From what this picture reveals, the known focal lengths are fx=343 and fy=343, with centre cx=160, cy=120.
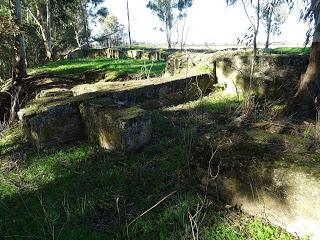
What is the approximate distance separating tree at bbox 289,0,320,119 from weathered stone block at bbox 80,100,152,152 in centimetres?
279

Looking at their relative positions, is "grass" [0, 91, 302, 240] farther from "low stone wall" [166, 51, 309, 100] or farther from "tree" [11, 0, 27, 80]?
"tree" [11, 0, 27, 80]

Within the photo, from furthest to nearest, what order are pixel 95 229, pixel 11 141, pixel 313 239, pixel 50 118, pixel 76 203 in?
pixel 11 141 < pixel 50 118 < pixel 76 203 < pixel 95 229 < pixel 313 239

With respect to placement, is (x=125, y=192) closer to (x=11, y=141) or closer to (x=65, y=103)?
(x=65, y=103)

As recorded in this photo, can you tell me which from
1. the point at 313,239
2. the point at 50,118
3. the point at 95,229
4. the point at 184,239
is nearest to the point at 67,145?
the point at 50,118

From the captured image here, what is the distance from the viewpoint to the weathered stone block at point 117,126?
5.36 m

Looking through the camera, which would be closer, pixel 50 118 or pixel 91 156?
pixel 91 156

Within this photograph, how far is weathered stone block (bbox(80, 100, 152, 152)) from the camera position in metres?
5.36

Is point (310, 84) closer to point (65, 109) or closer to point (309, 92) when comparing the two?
point (309, 92)

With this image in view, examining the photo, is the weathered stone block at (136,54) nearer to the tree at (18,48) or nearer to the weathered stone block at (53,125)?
the tree at (18,48)

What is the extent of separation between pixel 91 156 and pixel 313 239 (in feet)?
11.6

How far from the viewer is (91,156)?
5641mm

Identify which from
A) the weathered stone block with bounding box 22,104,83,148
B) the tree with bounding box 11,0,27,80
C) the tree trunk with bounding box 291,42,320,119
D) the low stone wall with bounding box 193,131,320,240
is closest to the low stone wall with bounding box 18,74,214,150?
the weathered stone block with bounding box 22,104,83,148

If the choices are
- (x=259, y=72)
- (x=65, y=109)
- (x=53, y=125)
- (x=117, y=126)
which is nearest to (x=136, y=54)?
(x=259, y=72)

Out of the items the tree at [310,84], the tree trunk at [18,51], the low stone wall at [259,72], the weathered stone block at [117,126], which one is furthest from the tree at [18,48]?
the tree at [310,84]
